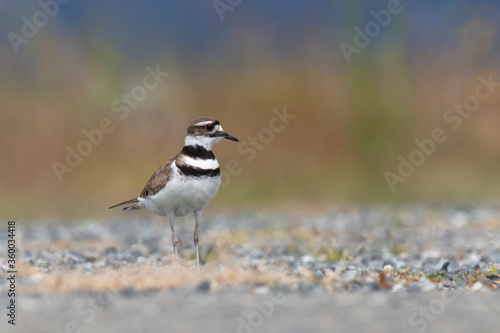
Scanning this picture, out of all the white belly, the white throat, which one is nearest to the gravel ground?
the white belly

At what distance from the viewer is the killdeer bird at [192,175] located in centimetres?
659

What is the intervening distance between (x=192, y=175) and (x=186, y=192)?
0.16m

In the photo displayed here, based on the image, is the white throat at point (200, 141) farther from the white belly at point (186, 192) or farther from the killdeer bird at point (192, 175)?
the white belly at point (186, 192)

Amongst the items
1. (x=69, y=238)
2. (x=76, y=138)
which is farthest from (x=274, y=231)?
(x=76, y=138)

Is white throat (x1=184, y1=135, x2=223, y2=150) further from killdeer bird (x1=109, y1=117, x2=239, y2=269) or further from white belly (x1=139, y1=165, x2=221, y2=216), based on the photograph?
white belly (x1=139, y1=165, x2=221, y2=216)

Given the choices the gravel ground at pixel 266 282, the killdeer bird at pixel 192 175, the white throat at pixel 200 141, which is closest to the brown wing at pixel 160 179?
the killdeer bird at pixel 192 175

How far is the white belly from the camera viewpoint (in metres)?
6.58

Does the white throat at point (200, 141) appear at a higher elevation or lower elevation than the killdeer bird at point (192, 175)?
higher

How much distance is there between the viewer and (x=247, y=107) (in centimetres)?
1450

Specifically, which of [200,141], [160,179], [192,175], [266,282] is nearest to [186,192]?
[192,175]

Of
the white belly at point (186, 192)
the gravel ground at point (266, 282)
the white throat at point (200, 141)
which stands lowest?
the gravel ground at point (266, 282)

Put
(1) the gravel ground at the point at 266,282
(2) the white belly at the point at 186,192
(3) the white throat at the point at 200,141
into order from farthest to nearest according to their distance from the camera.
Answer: (3) the white throat at the point at 200,141
(2) the white belly at the point at 186,192
(1) the gravel ground at the point at 266,282

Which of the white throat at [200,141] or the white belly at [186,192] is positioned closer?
the white belly at [186,192]

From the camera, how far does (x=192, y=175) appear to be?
21.6 ft
